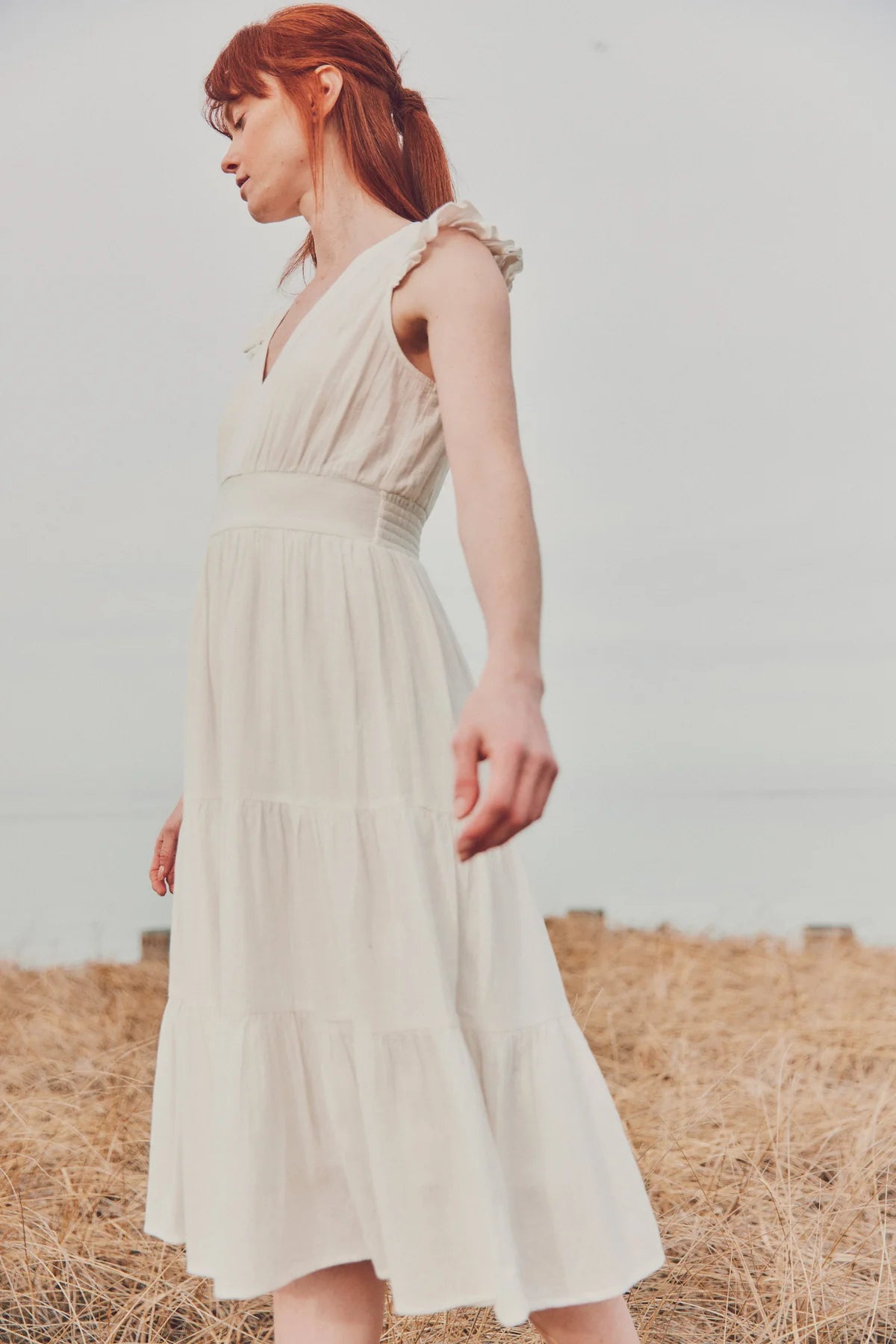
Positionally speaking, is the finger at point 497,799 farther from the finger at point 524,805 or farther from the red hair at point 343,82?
the red hair at point 343,82

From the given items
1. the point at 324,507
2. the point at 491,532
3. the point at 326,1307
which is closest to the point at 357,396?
the point at 324,507

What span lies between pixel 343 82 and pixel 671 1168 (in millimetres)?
2148

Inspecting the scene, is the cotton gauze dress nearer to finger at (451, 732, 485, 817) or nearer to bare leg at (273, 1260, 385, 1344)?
bare leg at (273, 1260, 385, 1344)

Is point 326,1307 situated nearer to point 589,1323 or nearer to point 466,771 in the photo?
point 589,1323

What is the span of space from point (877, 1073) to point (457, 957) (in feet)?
9.36

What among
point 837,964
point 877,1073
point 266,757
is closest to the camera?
point 266,757

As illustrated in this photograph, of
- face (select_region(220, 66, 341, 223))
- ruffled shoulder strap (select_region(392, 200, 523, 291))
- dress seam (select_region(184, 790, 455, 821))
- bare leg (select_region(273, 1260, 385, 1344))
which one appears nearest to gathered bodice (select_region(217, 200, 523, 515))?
ruffled shoulder strap (select_region(392, 200, 523, 291))

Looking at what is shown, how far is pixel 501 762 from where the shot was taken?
90 centimetres

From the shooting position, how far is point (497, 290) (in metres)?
1.13

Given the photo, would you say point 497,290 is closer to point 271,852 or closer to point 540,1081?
point 271,852

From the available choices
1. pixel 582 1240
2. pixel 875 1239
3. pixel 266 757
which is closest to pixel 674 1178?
pixel 875 1239

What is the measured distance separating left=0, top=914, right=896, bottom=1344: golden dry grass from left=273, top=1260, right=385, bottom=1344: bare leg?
877mm

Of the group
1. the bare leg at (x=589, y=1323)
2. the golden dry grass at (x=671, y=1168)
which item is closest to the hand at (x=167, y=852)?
the bare leg at (x=589, y=1323)

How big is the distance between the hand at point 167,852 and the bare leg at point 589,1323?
23.2 inches
